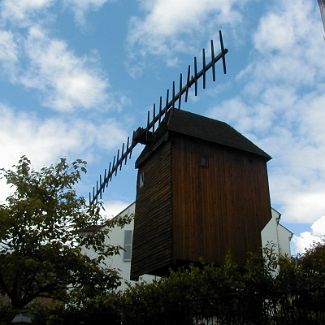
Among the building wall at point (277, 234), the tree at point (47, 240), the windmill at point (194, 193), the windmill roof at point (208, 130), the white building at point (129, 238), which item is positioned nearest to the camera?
the tree at point (47, 240)

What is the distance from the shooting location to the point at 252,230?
56.1 ft

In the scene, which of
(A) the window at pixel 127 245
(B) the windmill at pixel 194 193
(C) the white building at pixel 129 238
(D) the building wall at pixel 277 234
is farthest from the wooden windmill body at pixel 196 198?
(D) the building wall at pixel 277 234

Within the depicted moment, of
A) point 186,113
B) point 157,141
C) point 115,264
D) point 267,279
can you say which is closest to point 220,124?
point 186,113

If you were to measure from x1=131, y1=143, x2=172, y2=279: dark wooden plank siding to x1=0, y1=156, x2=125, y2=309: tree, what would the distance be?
3.92 m

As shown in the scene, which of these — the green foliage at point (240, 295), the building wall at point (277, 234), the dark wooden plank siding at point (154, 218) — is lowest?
the green foliage at point (240, 295)

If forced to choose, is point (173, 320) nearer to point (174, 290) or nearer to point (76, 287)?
point (174, 290)

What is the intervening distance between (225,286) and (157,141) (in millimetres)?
10213

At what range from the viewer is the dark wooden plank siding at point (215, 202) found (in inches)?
616

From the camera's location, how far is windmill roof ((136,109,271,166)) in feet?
57.0

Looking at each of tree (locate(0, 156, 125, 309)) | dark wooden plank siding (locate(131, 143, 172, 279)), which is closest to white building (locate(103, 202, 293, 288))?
dark wooden plank siding (locate(131, 143, 172, 279))

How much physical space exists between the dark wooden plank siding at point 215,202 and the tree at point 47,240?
422cm

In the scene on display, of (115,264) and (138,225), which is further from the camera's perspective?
(115,264)

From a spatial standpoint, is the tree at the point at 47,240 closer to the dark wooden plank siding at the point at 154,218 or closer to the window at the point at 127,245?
the dark wooden plank siding at the point at 154,218

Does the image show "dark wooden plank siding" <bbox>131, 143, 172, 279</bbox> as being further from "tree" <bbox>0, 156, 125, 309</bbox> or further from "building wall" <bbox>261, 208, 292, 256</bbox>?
"building wall" <bbox>261, 208, 292, 256</bbox>
